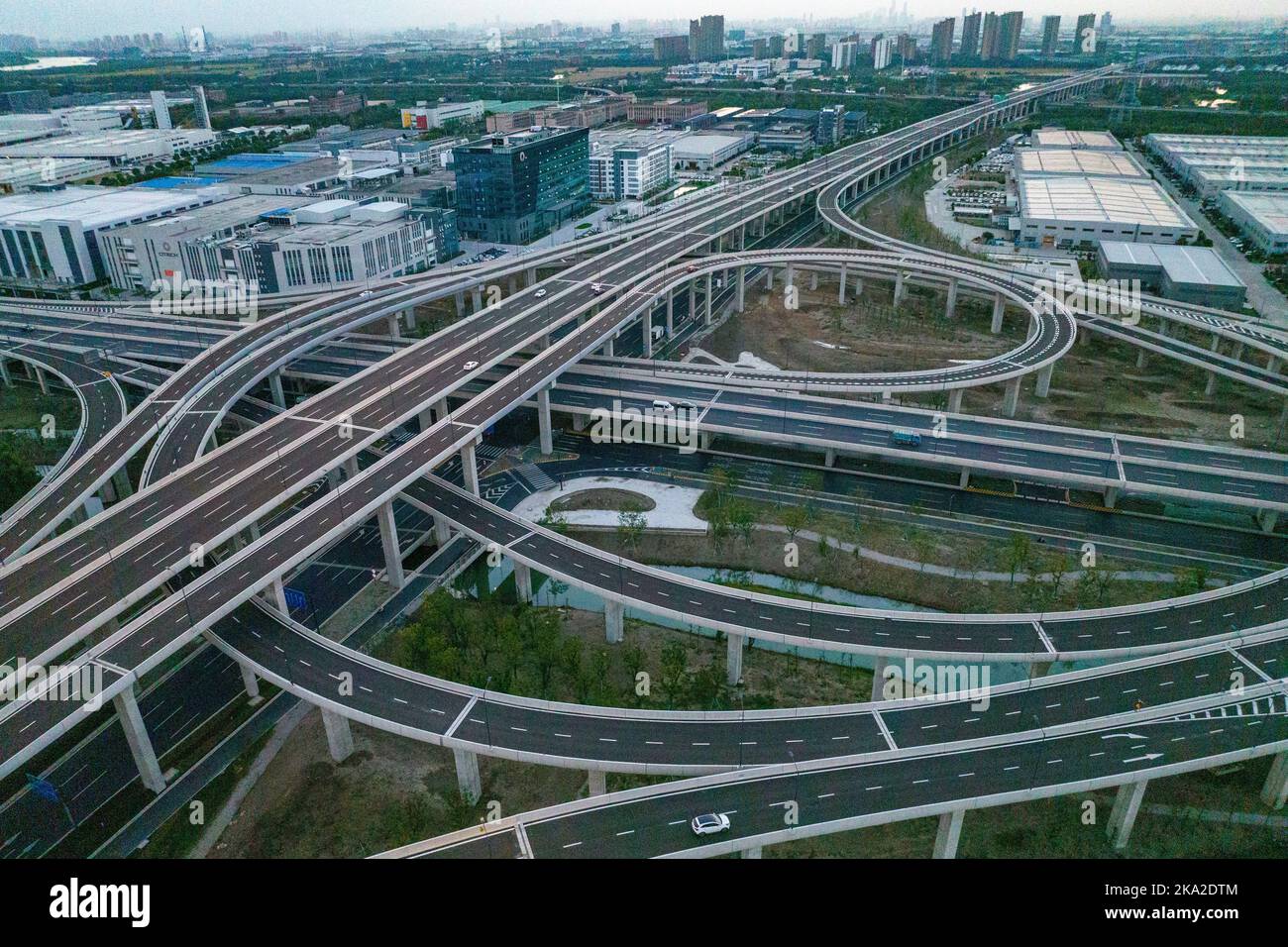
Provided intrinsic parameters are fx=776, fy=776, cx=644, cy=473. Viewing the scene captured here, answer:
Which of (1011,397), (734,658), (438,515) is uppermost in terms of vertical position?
(1011,397)

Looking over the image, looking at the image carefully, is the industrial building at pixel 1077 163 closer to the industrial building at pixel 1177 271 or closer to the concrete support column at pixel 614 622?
the industrial building at pixel 1177 271

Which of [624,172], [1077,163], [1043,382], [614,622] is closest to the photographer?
[614,622]

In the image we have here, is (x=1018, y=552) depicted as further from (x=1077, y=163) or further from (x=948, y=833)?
(x=1077, y=163)

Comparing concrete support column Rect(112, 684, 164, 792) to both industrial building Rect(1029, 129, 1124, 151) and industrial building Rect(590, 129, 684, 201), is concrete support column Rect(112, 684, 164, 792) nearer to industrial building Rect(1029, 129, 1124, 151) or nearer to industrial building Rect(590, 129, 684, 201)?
industrial building Rect(590, 129, 684, 201)

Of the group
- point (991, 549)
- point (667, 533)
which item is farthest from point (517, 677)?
point (991, 549)

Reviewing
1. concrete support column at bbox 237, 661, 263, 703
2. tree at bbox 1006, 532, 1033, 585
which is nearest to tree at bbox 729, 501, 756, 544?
tree at bbox 1006, 532, 1033, 585

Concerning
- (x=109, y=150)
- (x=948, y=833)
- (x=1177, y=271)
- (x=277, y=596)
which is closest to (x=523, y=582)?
(x=277, y=596)
